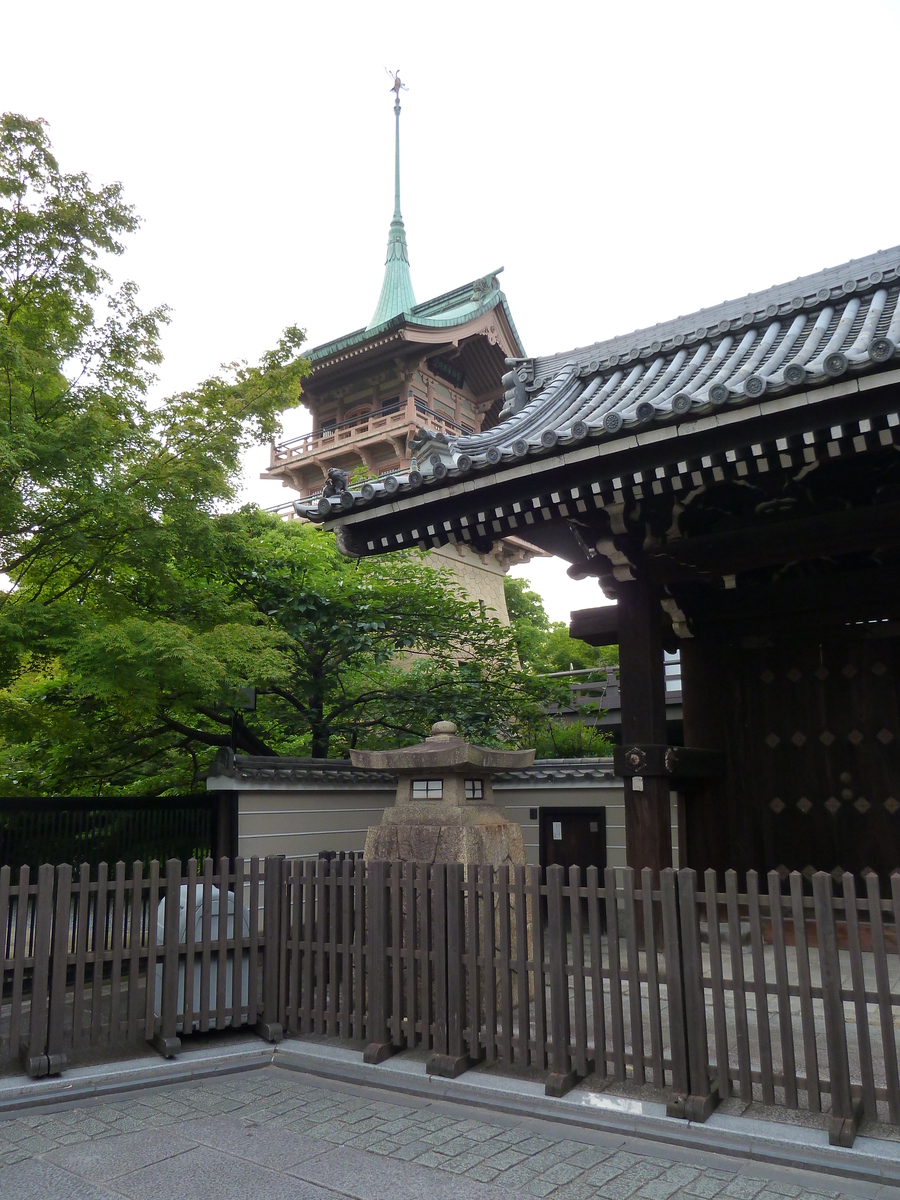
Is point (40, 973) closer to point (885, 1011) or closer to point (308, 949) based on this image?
point (308, 949)

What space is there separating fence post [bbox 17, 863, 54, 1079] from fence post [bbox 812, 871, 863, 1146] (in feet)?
14.6

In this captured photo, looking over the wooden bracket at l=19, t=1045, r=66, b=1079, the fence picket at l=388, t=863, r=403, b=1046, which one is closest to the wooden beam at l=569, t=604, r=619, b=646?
the fence picket at l=388, t=863, r=403, b=1046

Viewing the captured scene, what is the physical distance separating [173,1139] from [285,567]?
789 cm

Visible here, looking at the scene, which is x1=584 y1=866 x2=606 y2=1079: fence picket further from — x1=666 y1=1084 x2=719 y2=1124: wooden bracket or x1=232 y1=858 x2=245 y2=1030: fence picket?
x1=232 y1=858 x2=245 y2=1030: fence picket

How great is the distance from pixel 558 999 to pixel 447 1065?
81 centimetres

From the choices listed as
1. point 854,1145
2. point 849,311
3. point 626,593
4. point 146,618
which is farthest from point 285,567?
point 854,1145

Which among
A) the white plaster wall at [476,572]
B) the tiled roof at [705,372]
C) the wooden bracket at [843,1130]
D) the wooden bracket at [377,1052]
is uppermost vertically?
the white plaster wall at [476,572]

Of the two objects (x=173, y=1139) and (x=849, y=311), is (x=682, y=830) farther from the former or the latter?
(x=173, y=1139)

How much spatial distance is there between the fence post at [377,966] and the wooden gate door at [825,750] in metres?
4.18

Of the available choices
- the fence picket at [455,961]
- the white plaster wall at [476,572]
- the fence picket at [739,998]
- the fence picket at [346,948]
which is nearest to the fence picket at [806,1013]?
the fence picket at [739,998]

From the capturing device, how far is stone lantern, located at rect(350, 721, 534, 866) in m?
5.93

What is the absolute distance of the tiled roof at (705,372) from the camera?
196 inches

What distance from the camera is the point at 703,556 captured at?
663 centimetres

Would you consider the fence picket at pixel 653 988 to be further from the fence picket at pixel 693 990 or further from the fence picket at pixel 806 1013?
the fence picket at pixel 806 1013
